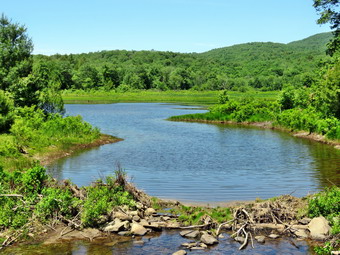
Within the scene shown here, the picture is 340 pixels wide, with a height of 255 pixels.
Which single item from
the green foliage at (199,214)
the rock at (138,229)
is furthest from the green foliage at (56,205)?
the green foliage at (199,214)

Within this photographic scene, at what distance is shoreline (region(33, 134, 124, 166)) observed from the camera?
94.7ft

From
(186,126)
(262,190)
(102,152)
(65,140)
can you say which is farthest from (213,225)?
(186,126)

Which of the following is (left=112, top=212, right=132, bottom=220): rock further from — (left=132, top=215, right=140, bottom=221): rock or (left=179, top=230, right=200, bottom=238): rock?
(left=179, top=230, right=200, bottom=238): rock

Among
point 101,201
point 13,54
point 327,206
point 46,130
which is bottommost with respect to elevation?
point 327,206

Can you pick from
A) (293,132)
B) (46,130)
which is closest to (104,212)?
(46,130)

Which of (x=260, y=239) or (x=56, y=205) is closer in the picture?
(x=260, y=239)

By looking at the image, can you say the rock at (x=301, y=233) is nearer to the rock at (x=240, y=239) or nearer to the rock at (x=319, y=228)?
the rock at (x=319, y=228)

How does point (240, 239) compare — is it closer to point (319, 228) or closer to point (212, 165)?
point (319, 228)

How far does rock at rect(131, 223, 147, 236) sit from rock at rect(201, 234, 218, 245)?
214cm

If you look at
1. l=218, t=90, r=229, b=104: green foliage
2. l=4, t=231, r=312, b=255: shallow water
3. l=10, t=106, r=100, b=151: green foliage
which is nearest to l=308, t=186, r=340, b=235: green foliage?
l=4, t=231, r=312, b=255: shallow water

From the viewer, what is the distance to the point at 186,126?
55750 mm

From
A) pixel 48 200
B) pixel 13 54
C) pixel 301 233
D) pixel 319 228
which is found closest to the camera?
pixel 319 228

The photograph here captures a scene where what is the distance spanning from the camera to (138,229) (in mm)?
14539

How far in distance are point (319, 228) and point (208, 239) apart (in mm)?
3863
